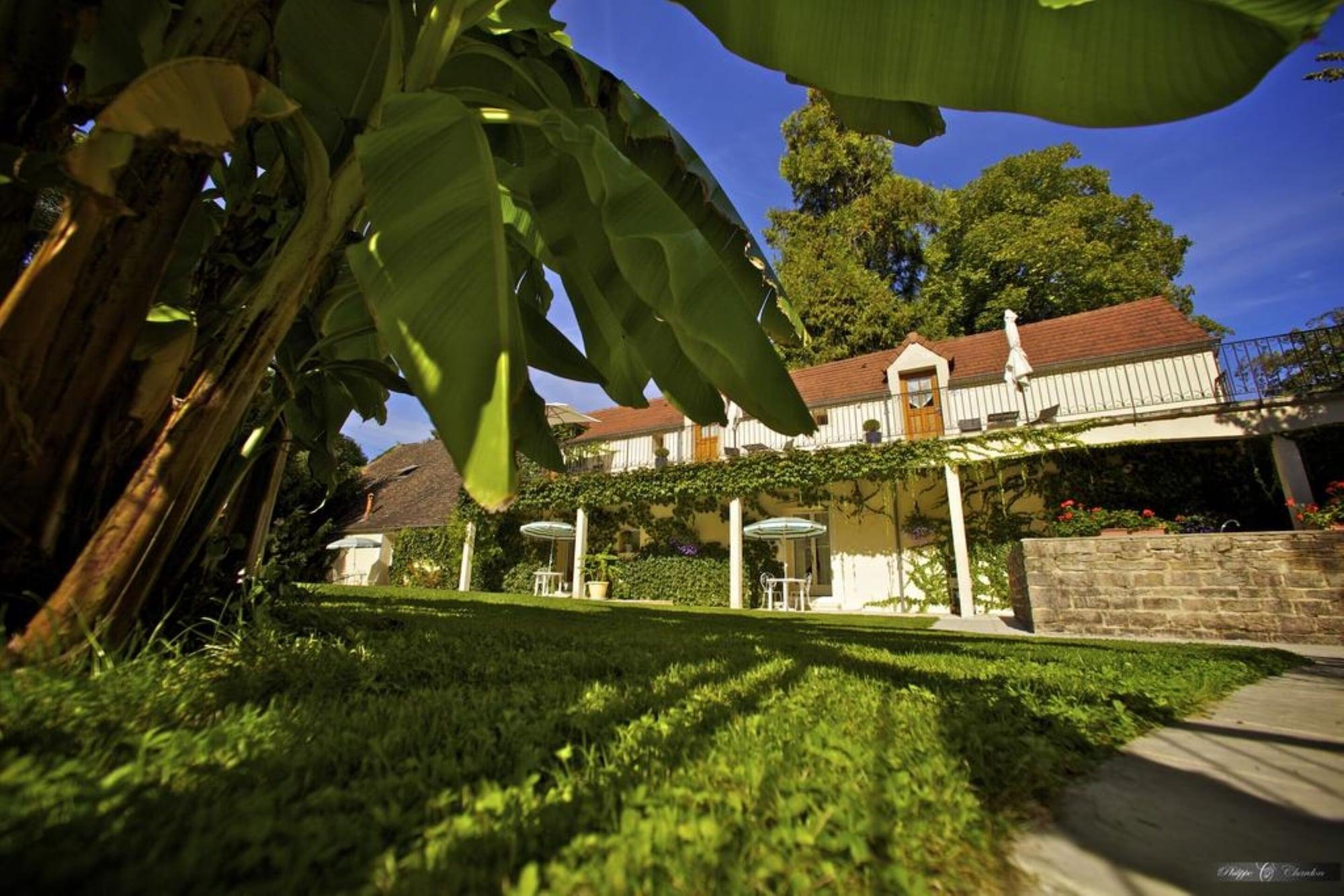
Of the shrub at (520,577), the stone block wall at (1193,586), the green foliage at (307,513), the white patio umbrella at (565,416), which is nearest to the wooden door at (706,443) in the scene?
the white patio umbrella at (565,416)

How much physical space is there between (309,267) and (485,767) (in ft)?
6.18

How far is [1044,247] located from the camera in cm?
2119

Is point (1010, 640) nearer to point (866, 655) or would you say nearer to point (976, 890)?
point (866, 655)

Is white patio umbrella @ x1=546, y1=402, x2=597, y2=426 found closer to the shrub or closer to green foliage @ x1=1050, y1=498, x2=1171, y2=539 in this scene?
the shrub

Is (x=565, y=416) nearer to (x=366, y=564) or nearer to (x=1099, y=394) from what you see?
(x=366, y=564)

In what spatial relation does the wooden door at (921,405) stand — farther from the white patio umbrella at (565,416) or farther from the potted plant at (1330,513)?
the white patio umbrella at (565,416)

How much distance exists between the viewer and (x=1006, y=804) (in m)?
1.46

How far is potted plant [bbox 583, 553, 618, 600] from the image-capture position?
15.2 m

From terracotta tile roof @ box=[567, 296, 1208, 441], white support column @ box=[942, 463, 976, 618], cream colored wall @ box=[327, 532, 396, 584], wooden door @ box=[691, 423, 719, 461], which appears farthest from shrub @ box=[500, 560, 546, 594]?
white support column @ box=[942, 463, 976, 618]

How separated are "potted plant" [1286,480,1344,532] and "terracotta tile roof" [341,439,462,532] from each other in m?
20.6

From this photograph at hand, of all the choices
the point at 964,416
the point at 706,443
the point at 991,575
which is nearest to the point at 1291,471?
the point at 991,575

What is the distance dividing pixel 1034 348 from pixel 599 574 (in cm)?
1350

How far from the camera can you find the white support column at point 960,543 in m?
11.1

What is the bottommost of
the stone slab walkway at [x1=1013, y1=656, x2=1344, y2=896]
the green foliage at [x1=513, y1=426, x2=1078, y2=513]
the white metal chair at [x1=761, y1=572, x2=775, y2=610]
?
the stone slab walkway at [x1=1013, y1=656, x2=1344, y2=896]
